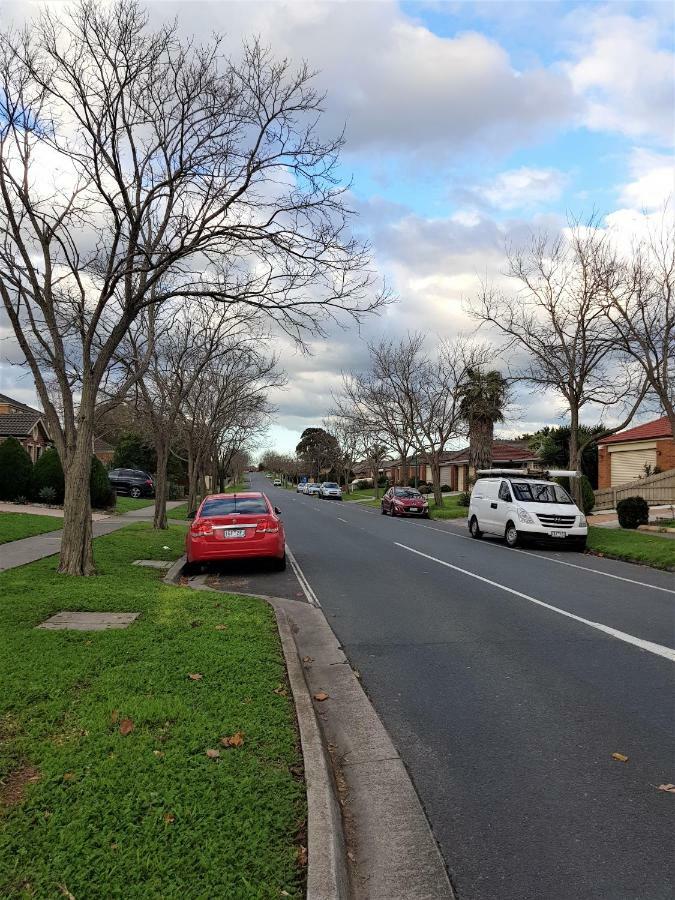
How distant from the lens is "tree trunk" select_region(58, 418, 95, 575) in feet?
34.0

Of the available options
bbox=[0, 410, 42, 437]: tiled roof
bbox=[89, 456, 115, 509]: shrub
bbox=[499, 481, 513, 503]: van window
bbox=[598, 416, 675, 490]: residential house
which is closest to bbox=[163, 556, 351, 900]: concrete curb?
bbox=[499, 481, 513, 503]: van window

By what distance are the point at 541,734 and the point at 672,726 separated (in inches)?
38.5

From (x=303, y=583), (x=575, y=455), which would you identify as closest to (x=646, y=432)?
(x=575, y=455)

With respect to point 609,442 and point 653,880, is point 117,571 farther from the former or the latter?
point 609,442

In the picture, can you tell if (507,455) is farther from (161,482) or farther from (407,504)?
(161,482)

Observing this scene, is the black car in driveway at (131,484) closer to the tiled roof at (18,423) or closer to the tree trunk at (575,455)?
the tiled roof at (18,423)

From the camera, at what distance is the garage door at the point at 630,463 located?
1438 inches

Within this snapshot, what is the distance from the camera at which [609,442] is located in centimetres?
3981

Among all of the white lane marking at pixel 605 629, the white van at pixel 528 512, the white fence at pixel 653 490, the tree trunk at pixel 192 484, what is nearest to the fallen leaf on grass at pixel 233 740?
the white lane marking at pixel 605 629

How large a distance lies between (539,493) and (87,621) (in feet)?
46.2

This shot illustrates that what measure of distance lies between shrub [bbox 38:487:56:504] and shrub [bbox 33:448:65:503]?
182 millimetres

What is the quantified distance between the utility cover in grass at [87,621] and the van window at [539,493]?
13.2m

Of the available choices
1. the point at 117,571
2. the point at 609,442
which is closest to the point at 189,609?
the point at 117,571

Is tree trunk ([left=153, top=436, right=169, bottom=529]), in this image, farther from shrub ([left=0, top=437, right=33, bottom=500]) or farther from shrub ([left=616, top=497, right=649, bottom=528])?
shrub ([left=616, top=497, right=649, bottom=528])
